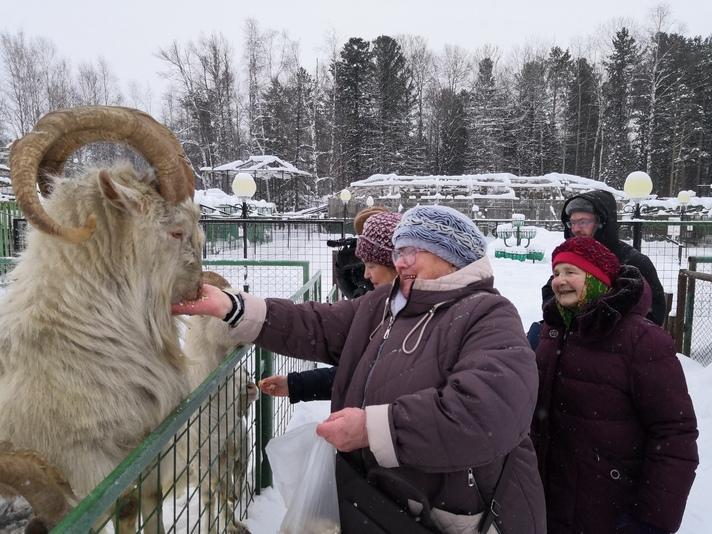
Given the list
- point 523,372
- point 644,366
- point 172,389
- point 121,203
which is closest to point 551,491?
point 644,366

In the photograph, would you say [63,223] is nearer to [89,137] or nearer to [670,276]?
[89,137]

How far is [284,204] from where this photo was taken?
4075 centimetres

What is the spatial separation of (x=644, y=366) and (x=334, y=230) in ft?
40.0

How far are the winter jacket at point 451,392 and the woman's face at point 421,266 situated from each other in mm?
65

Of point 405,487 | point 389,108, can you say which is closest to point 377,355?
point 405,487

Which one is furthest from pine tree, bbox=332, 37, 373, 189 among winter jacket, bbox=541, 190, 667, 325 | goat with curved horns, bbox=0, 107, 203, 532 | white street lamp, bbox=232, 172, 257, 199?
goat with curved horns, bbox=0, 107, 203, 532

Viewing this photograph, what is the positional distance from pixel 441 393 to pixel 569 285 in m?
1.32

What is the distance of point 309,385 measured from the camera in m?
2.72

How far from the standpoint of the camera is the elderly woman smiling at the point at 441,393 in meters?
1.30

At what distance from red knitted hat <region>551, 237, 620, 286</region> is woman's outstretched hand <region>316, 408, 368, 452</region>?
1500 millimetres

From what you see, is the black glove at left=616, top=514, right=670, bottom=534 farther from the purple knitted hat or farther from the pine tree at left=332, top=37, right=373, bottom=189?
the pine tree at left=332, top=37, right=373, bottom=189

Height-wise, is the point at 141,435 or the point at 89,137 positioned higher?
the point at 89,137

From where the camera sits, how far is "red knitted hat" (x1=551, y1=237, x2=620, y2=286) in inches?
92.3

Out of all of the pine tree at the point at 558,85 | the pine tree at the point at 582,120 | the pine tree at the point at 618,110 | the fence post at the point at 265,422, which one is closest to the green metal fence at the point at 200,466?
the fence post at the point at 265,422
